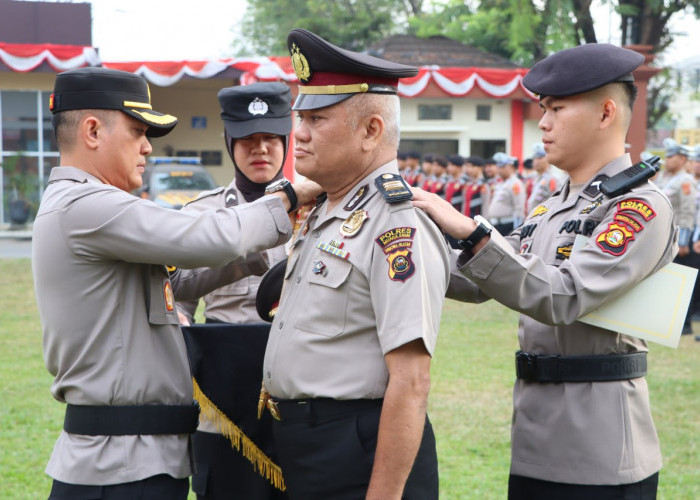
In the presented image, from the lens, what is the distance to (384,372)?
7.43 ft

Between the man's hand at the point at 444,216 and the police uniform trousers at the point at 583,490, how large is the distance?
0.89 metres

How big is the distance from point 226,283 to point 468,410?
4014 millimetres

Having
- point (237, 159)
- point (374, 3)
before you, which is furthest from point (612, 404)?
point (374, 3)

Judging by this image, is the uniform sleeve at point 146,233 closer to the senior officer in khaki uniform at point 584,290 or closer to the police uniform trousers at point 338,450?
the police uniform trousers at point 338,450

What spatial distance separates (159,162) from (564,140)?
59.5ft

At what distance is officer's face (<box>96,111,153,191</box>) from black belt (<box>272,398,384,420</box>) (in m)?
0.86

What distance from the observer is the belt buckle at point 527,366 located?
271 cm

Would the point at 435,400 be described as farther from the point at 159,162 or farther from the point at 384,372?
the point at 159,162

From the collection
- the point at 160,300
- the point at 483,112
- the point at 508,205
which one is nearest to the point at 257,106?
the point at 160,300

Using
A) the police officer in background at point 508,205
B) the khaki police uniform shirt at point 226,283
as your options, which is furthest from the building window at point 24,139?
the khaki police uniform shirt at point 226,283

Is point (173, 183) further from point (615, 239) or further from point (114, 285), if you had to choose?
point (615, 239)

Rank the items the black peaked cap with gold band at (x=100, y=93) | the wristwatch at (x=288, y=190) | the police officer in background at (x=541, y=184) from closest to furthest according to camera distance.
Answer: the black peaked cap with gold band at (x=100, y=93)
the wristwatch at (x=288, y=190)
the police officer in background at (x=541, y=184)

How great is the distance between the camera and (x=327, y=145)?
2.37 m

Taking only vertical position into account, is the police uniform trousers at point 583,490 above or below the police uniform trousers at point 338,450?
below
